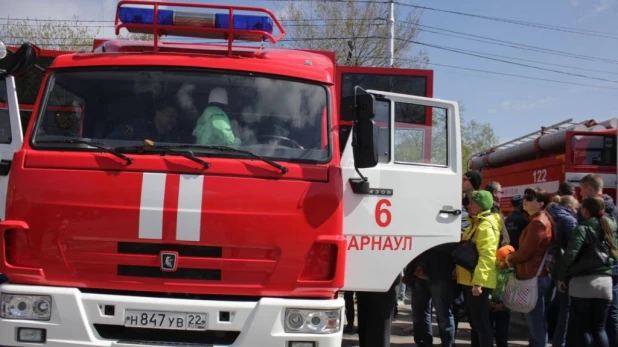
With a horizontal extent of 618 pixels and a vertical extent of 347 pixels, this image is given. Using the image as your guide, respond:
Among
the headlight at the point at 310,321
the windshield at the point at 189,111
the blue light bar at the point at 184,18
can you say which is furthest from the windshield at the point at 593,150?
the headlight at the point at 310,321

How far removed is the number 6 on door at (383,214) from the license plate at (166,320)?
1.61 meters

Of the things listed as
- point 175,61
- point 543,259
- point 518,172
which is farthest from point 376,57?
point 175,61

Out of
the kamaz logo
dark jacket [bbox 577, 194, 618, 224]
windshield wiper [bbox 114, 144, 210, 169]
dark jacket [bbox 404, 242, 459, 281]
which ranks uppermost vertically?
windshield wiper [bbox 114, 144, 210, 169]

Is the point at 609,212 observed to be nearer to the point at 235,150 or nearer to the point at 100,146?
the point at 235,150

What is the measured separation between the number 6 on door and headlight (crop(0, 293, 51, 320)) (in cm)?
239

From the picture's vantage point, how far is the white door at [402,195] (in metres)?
4.84

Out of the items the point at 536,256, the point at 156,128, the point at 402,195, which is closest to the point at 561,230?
the point at 536,256

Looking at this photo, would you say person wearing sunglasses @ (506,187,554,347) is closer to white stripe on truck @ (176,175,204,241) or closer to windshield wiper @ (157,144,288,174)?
windshield wiper @ (157,144,288,174)

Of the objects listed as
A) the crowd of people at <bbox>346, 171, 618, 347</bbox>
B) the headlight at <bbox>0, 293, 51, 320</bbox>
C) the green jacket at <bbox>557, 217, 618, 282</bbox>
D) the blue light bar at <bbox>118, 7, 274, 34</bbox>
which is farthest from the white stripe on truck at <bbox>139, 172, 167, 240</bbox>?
the green jacket at <bbox>557, 217, 618, 282</bbox>

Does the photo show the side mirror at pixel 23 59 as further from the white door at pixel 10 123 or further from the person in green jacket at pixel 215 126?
the person in green jacket at pixel 215 126

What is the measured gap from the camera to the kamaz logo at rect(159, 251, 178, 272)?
157 inches

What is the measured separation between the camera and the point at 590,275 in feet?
19.6

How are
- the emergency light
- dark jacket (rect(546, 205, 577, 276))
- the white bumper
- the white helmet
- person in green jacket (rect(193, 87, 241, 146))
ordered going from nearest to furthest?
1. the white bumper
2. person in green jacket (rect(193, 87, 241, 146))
3. the white helmet
4. the emergency light
5. dark jacket (rect(546, 205, 577, 276))

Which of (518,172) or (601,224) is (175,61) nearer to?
(601,224)
